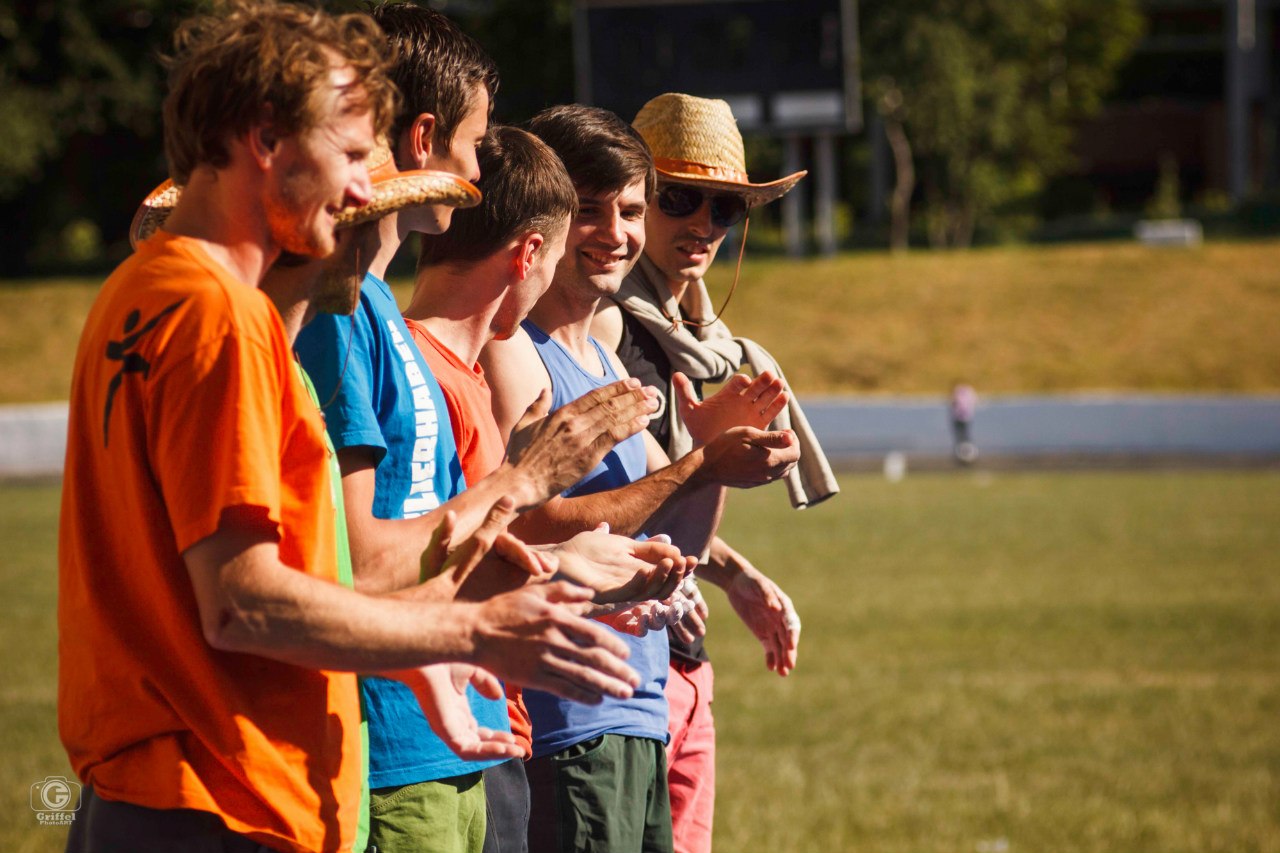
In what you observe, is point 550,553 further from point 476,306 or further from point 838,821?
point 838,821

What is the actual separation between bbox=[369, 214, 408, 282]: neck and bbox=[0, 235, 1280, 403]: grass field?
32.2 meters

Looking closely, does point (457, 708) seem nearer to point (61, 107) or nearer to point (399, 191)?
point (399, 191)

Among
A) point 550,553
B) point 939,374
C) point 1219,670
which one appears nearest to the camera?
point 550,553

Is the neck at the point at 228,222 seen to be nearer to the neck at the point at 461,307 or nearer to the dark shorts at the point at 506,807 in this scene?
the neck at the point at 461,307

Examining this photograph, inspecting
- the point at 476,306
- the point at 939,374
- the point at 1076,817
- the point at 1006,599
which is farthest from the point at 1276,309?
the point at 476,306

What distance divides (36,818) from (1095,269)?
37.7 m

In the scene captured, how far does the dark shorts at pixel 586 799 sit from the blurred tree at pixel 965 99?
46.6 m

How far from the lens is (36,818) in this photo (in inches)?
278

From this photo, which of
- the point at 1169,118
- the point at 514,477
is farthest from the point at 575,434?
the point at 1169,118

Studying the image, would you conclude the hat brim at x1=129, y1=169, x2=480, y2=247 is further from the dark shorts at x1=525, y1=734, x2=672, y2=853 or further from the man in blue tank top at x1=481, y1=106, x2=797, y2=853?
the dark shorts at x1=525, y1=734, x2=672, y2=853

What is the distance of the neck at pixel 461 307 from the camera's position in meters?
2.86

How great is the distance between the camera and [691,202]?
362 cm

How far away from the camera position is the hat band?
3566mm

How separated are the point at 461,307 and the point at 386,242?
441 mm
